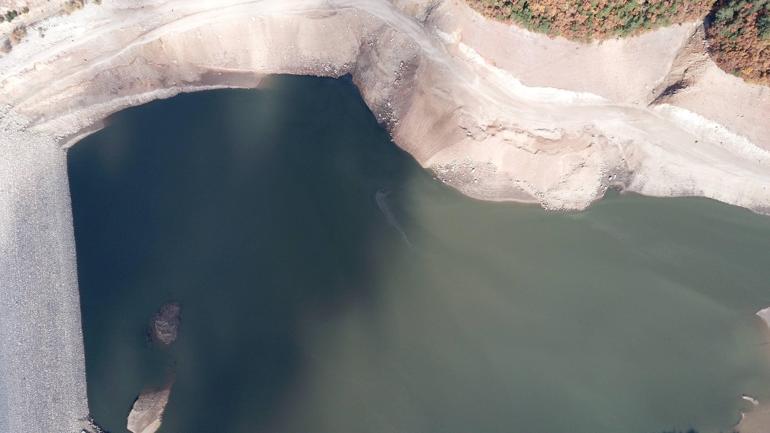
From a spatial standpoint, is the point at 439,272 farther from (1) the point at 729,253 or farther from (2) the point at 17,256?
(2) the point at 17,256

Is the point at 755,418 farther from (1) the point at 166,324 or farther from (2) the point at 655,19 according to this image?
(1) the point at 166,324

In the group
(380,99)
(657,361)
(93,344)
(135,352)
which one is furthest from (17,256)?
(657,361)

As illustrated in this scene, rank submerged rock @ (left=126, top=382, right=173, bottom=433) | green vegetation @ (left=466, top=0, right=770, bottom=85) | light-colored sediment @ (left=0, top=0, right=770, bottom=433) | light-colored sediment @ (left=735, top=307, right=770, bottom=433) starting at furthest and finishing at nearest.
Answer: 1. submerged rock @ (left=126, top=382, right=173, bottom=433)
2. light-colored sediment @ (left=735, top=307, right=770, bottom=433)
3. light-colored sediment @ (left=0, top=0, right=770, bottom=433)
4. green vegetation @ (left=466, top=0, right=770, bottom=85)

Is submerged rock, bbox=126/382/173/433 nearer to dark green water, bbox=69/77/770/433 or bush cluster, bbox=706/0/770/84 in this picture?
dark green water, bbox=69/77/770/433

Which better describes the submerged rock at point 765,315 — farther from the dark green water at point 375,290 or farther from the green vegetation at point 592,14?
the green vegetation at point 592,14

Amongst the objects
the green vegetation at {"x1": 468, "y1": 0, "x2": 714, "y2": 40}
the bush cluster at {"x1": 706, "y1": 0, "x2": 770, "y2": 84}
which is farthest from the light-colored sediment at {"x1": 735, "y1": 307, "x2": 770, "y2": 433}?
the green vegetation at {"x1": 468, "y1": 0, "x2": 714, "y2": 40}
